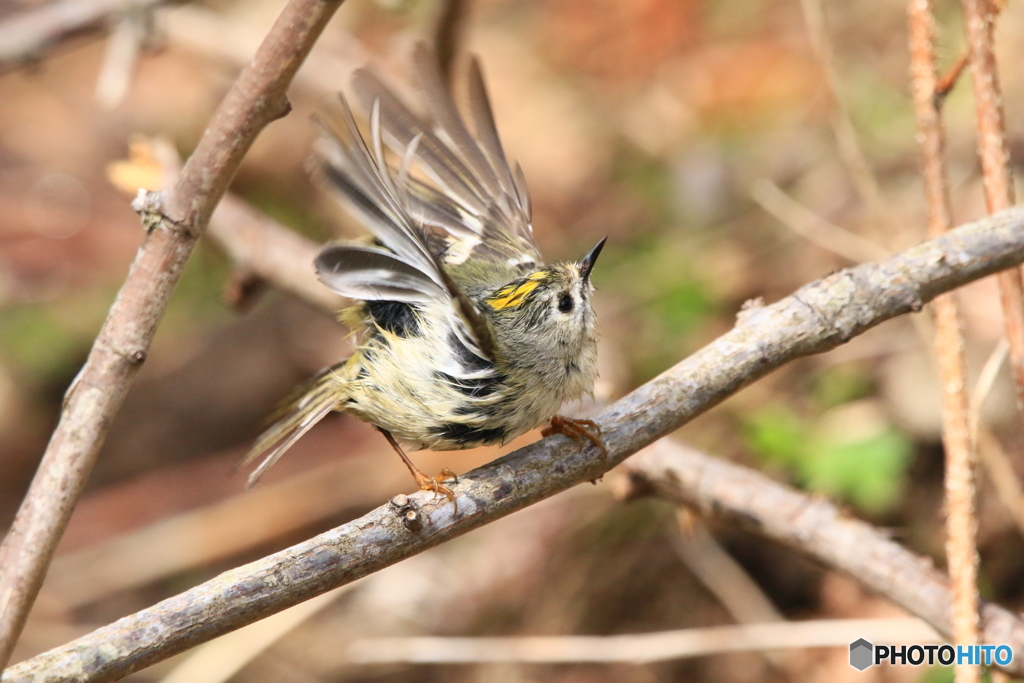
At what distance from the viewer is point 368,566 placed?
1.78 metres

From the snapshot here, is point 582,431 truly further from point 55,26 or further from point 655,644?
point 55,26

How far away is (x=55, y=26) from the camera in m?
4.04

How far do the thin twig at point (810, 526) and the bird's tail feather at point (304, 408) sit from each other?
984 millimetres

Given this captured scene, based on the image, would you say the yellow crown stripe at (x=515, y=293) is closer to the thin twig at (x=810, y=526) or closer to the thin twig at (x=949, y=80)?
the thin twig at (x=810, y=526)

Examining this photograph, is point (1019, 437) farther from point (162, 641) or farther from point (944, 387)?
point (162, 641)

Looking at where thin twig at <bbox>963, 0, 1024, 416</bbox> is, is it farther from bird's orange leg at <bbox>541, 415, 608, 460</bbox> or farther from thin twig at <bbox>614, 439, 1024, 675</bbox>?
bird's orange leg at <bbox>541, 415, 608, 460</bbox>

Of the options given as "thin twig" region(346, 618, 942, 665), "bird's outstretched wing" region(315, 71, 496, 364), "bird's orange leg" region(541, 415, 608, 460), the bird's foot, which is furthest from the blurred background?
"bird's outstretched wing" region(315, 71, 496, 364)

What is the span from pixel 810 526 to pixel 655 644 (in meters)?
0.95

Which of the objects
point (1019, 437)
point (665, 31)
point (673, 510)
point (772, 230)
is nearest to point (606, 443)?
point (673, 510)

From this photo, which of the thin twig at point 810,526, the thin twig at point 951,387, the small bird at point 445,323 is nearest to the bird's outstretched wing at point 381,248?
the small bird at point 445,323

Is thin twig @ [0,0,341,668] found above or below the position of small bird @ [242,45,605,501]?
below

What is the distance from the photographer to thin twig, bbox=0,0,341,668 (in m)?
1.51

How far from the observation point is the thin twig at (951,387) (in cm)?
229

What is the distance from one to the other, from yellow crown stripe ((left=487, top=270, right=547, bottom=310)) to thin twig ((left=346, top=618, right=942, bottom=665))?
127 centimetres
